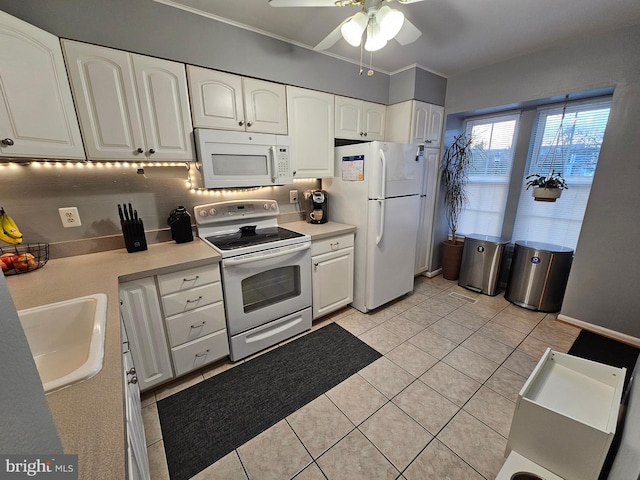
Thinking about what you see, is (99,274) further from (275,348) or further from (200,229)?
(275,348)

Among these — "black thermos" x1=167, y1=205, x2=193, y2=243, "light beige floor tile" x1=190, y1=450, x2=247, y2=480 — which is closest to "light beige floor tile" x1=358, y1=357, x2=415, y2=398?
"light beige floor tile" x1=190, y1=450, x2=247, y2=480

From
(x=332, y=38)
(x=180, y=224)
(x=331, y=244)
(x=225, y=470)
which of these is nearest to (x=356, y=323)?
(x=331, y=244)

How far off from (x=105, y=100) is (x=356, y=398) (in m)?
2.38

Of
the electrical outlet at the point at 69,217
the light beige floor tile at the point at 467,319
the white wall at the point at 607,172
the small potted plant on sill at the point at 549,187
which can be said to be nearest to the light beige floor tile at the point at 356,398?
the light beige floor tile at the point at 467,319

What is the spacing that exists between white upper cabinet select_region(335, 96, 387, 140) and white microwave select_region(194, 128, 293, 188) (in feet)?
2.24

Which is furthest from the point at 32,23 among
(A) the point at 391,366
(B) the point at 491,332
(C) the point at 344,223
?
(B) the point at 491,332

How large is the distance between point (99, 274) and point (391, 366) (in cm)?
199

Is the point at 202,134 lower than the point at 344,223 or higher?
higher

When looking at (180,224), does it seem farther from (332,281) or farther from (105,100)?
(332,281)

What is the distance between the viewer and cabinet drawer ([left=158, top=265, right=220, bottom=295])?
1594 millimetres

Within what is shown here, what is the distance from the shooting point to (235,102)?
1.94m

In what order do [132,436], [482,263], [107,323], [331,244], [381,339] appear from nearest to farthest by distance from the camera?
[132,436] < [107,323] < [381,339] < [331,244] < [482,263]

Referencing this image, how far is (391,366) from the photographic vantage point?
6.49 feet

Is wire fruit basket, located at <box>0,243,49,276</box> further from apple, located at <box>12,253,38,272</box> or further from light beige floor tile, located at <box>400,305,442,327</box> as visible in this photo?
light beige floor tile, located at <box>400,305,442,327</box>
